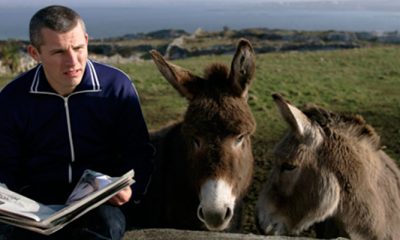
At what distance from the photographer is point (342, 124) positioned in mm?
4527

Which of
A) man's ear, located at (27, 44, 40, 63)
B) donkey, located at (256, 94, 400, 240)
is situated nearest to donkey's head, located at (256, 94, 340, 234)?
donkey, located at (256, 94, 400, 240)

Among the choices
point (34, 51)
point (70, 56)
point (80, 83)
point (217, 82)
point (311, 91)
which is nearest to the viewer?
→ point (70, 56)

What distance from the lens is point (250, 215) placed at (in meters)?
6.81

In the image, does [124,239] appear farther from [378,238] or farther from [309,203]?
[378,238]

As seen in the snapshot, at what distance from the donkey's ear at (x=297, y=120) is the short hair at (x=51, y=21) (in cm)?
166

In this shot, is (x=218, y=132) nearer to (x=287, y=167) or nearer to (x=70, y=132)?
(x=287, y=167)

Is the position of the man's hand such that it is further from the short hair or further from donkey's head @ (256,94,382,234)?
donkey's head @ (256,94,382,234)

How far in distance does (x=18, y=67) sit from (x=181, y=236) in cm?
2347

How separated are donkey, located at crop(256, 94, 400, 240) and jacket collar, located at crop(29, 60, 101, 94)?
1.61 m

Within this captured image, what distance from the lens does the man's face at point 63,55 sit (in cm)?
346

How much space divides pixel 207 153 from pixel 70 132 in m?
1.09

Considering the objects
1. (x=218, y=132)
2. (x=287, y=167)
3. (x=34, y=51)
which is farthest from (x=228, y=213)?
(x=34, y=51)

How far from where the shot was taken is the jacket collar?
12.4ft

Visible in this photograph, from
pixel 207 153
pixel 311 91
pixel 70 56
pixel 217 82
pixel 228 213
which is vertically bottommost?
pixel 311 91
